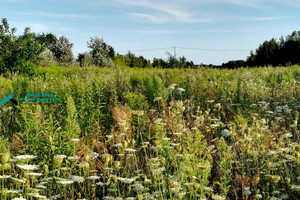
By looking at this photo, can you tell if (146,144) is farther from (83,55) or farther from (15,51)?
(83,55)

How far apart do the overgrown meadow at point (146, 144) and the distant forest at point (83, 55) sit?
28.5 ft

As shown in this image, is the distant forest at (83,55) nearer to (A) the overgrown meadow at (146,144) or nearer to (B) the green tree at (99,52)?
(B) the green tree at (99,52)

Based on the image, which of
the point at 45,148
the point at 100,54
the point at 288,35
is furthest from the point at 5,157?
the point at 288,35

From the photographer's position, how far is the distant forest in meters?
15.0

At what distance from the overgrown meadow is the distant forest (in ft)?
28.5

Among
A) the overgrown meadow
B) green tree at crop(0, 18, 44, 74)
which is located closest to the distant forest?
green tree at crop(0, 18, 44, 74)

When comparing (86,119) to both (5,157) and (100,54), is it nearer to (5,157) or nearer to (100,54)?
(5,157)

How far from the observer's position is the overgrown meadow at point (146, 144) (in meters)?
3.09

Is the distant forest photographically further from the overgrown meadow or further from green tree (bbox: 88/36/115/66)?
the overgrown meadow

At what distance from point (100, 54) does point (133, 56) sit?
8660 millimetres

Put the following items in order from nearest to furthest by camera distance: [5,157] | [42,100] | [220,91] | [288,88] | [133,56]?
1. [5,157]
2. [42,100]
3. [220,91]
4. [288,88]
5. [133,56]

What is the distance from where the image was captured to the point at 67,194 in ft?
12.2

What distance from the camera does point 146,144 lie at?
423cm

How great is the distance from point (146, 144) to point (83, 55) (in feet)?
93.4
